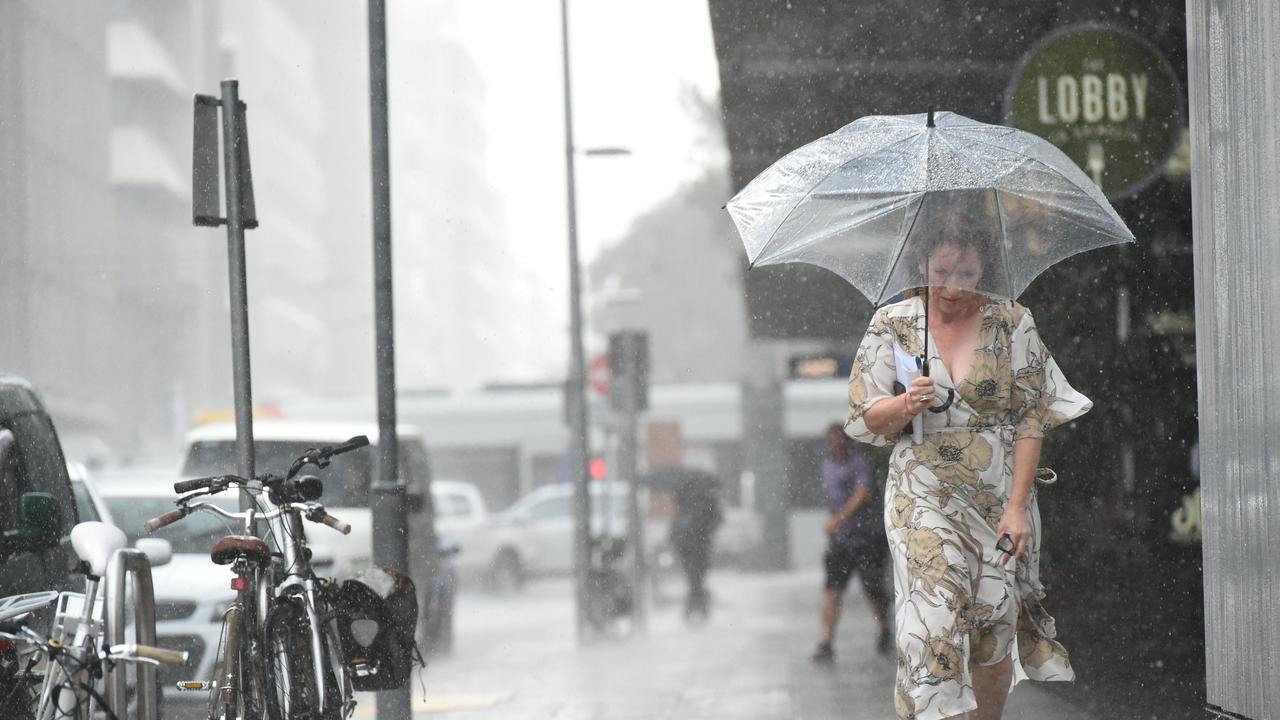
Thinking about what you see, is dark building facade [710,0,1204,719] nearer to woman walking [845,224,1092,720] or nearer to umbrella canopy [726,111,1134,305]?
umbrella canopy [726,111,1134,305]

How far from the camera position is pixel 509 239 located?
7910 millimetres

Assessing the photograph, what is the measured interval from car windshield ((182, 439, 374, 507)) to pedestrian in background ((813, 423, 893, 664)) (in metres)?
2.39

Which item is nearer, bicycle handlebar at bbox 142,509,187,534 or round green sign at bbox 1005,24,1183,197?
bicycle handlebar at bbox 142,509,187,534

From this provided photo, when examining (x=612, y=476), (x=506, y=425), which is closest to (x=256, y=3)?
(x=506, y=425)

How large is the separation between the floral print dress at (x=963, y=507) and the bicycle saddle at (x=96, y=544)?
7.81ft

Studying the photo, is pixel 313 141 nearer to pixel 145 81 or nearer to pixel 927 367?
pixel 145 81

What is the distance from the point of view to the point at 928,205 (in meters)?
4.84

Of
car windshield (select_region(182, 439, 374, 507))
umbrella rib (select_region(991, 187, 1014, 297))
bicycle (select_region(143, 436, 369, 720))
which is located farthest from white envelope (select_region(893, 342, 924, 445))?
car windshield (select_region(182, 439, 374, 507))

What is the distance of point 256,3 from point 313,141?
0.80m

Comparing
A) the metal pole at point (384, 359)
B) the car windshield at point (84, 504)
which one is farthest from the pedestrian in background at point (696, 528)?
the car windshield at point (84, 504)

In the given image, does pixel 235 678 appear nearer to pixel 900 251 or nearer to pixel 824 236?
pixel 824 236

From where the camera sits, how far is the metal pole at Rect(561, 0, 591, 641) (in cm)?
796

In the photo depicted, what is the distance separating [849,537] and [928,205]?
3.52 meters

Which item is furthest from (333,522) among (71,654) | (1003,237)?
(1003,237)
